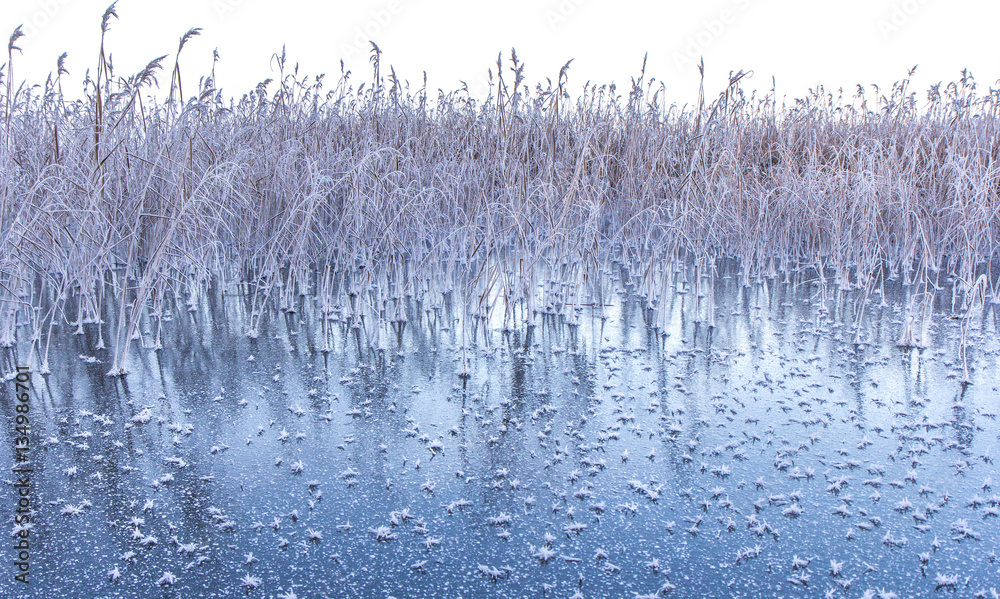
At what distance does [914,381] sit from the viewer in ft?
9.12

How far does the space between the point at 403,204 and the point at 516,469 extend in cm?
251

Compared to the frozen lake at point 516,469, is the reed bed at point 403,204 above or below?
above

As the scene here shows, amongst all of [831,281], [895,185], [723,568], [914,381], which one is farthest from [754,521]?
[895,185]

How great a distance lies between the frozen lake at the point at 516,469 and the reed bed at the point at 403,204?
18.3 inches

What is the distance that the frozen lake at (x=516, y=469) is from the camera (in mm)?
1537

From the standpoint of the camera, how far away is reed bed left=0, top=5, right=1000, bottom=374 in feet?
11.2

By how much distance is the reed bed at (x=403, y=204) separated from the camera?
11.2 feet

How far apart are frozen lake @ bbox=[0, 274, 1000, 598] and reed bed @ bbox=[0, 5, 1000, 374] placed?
46 centimetres

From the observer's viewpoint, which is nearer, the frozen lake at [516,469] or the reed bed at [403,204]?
the frozen lake at [516,469]

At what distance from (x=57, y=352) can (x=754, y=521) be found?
312 centimetres

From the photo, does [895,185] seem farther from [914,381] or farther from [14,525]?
[14,525]

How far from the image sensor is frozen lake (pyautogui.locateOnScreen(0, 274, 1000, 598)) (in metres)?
1.54

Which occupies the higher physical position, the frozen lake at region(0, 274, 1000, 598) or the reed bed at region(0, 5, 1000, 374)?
the reed bed at region(0, 5, 1000, 374)

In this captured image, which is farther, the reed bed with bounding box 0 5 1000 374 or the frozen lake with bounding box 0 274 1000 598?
the reed bed with bounding box 0 5 1000 374
